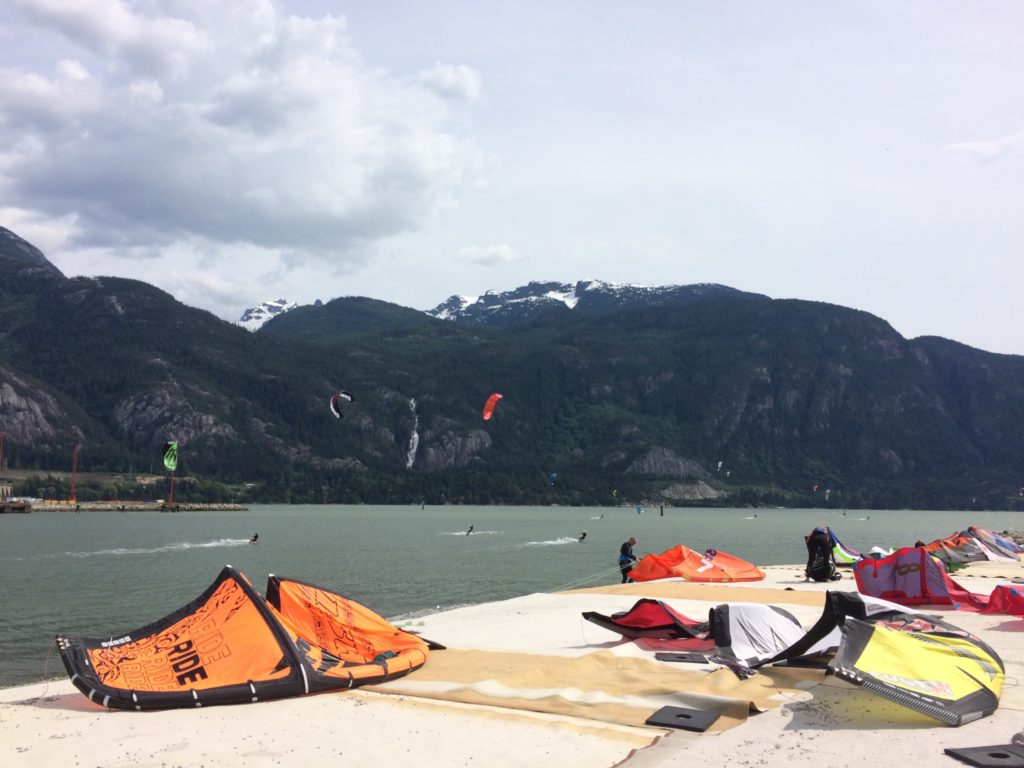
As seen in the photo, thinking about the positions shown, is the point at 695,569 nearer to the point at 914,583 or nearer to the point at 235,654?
the point at 914,583

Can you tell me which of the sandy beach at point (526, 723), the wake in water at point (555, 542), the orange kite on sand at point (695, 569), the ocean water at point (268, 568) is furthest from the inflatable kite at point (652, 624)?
the wake in water at point (555, 542)

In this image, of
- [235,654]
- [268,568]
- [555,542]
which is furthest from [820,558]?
[555,542]

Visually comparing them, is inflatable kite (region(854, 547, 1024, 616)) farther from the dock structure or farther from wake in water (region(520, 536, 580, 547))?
the dock structure

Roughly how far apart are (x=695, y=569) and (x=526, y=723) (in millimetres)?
22777

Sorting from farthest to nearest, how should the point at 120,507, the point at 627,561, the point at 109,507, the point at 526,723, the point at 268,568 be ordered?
1. the point at 109,507
2. the point at 120,507
3. the point at 268,568
4. the point at 627,561
5. the point at 526,723

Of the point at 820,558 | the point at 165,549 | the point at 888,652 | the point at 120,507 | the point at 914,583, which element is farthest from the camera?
the point at 120,507

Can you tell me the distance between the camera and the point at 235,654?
13203 millimetres

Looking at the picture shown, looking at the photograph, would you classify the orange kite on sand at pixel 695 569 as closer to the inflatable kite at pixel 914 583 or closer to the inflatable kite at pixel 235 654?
the inflatable kite at pixel 914 583

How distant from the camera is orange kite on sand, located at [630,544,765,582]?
32.6m

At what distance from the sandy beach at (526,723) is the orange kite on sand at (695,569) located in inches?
657

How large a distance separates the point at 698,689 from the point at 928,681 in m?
3.00

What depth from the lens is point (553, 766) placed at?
31.4 ft

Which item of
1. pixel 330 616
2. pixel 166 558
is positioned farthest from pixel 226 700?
pixel 166 558

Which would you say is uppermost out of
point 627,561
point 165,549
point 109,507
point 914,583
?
point 914,583
